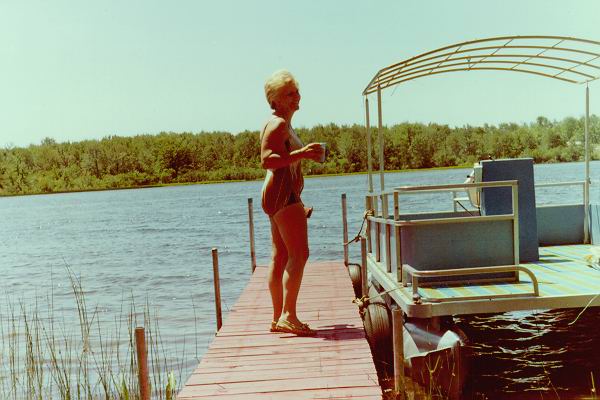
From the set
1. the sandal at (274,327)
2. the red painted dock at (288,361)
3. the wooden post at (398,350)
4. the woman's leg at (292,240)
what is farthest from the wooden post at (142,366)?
the sandal at (274,327)

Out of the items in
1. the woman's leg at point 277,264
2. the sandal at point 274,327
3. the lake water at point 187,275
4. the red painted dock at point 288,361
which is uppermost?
the woman's leg at point 277,264

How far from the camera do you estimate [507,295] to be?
5.94m

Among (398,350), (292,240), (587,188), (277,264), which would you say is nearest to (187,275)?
(587,188)

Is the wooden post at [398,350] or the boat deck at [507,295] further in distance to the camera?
the boat deck at [507,295]

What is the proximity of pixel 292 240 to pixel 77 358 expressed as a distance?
9.64ft

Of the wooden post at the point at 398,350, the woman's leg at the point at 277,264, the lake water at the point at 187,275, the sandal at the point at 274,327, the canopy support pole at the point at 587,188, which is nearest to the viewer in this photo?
the wooden post at the point at 398,350

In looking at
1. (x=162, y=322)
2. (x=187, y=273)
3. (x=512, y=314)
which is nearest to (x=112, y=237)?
(x=187, y=273)

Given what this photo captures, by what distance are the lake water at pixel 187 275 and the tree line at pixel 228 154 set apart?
23.9 metres

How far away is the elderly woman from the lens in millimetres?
5480

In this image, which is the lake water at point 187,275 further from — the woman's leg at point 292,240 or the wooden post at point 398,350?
the woman's leg at point 292,240

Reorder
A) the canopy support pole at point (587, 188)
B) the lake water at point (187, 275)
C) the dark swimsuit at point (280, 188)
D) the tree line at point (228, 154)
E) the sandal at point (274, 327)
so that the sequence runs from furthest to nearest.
Result: the tree line at point (228, 154)
the canopy support pole at point (587, 188)
the lake water at point (187, 275)
the sandal at point (274, 327)
the dark swimsuit at point (280, 188)

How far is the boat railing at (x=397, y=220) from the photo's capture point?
255 inches

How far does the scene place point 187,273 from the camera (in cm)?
2145

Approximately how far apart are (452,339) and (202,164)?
3273 inches
